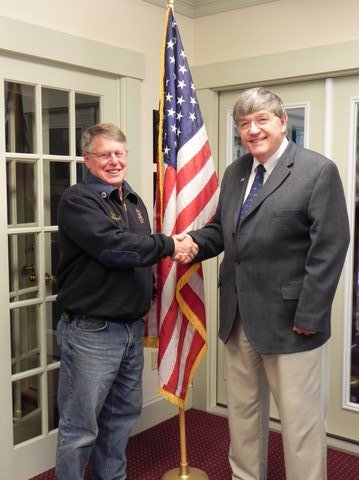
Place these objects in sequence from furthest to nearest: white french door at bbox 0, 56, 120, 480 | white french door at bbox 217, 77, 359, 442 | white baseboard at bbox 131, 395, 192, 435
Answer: white baseboard at bbox 131, 395, 192, 435 → white french door at bbox 217, 77, 359, 442 → white french door at bbox 0, 56, 120, 480

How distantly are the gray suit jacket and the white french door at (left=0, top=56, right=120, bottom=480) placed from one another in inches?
35.2

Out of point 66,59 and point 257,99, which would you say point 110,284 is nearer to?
point 257,99

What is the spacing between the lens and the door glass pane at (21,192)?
7.79 ft

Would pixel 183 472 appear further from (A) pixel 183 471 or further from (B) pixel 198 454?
(B) pixel 198 454

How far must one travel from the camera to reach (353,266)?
280 centimetres

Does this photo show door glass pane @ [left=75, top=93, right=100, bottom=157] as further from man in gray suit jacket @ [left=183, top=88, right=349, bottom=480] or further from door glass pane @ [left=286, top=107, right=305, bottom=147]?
door glass pane @ [left=286, top=107, right=305, bottom=147]

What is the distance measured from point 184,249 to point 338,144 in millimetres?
1054

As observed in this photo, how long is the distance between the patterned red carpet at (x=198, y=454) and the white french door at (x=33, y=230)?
0.80ft

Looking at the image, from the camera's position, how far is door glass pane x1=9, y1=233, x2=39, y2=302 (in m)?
2.41

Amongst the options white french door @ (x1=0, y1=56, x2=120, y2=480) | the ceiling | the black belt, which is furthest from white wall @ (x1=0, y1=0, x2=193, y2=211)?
the black belt

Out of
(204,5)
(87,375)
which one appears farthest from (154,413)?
(204,5)

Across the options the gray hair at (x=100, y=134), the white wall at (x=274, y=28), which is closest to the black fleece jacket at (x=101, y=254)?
the gray hair at (x=100, y=134)

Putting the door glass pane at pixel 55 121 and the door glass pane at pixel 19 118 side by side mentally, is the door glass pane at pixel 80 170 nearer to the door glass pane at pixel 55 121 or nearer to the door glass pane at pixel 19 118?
the door glass pane at pixel 55 121

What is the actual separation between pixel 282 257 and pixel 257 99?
22.2 inches
